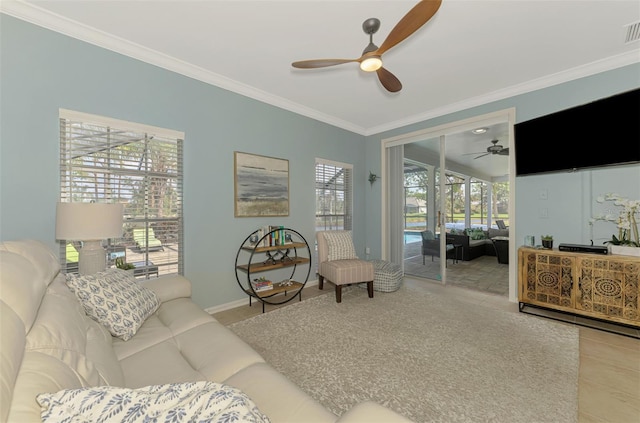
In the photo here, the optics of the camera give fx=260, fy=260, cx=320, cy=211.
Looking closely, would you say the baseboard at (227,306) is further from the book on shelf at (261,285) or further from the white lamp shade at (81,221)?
the white lamp shade at (81,221)

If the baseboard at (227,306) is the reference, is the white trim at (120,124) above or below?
above

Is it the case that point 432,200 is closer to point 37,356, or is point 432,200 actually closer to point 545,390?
point 545,390

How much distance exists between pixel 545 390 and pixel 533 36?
9.81 feet

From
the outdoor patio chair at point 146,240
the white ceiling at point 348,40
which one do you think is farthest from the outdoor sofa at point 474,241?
the outdoor patio chair at point 146,240

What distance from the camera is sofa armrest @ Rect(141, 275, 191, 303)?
213 centimetres

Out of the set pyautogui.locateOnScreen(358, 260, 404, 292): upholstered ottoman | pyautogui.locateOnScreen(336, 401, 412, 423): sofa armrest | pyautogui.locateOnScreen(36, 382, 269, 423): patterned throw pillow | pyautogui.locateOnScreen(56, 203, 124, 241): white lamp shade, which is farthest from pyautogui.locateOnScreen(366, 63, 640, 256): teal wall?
pyautogui.locateOnScreen(56, 203, 124, 241): white lamp shade

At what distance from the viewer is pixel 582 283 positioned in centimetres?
271

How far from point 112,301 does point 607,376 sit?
3467 millimetres

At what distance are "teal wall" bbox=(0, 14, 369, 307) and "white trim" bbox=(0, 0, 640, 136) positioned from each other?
0.06 meters

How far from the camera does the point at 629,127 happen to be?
2.46 metres

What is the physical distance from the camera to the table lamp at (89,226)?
6.22ft

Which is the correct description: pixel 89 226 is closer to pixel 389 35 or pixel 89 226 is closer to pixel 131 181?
pixel 131 181

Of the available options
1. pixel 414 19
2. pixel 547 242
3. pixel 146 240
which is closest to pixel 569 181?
pixel 547 242

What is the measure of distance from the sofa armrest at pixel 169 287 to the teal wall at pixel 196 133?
26.2 inches
